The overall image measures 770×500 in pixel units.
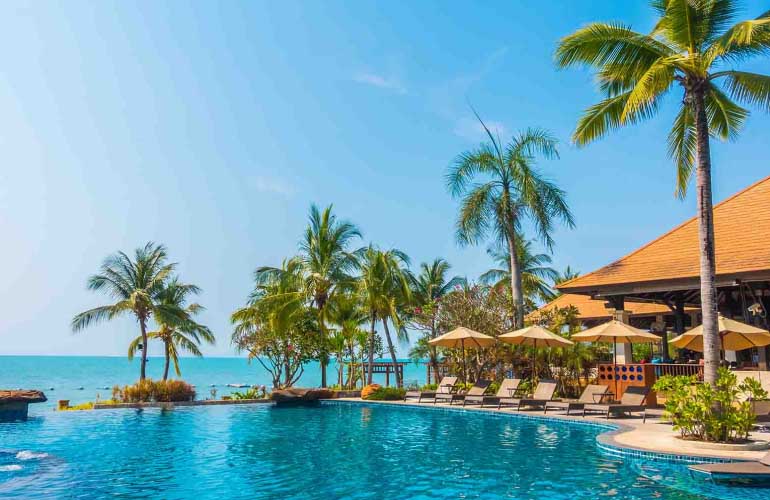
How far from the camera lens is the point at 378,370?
32.1 metres

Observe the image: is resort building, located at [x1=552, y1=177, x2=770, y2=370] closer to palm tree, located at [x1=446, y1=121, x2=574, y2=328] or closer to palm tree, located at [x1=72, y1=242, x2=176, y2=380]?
palm tree, located at [x1=446, y1=121, x2=574, y2=328]

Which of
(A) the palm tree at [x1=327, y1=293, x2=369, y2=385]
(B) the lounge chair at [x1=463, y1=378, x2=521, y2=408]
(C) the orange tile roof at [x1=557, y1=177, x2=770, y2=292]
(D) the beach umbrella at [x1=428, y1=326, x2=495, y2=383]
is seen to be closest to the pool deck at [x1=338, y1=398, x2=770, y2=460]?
(B) the lounge chair at [x1=463, y1=378, x2=521, y2=408]

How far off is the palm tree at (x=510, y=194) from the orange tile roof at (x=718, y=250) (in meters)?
3.77

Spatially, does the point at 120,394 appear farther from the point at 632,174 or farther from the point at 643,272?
the point at 632,174

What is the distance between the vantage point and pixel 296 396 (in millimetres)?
22594

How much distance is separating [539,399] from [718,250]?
6258mm

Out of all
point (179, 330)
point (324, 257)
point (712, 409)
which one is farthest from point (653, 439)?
point (179, 330)

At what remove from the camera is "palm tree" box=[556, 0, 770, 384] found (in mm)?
12195

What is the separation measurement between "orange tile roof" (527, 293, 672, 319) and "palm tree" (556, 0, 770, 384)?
41.6ft

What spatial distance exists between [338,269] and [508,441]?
14.3 metres

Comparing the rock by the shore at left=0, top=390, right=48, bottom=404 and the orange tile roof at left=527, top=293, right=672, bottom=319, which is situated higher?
the orange tile roof at left=527, top=293, right=672, bottom=319

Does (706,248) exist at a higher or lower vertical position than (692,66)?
lower

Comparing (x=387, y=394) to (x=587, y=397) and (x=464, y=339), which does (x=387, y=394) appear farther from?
(x=587, y=397)

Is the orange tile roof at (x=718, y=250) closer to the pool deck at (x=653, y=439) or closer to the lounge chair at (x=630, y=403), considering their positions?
the lounge chair at (x=630, y=403)
